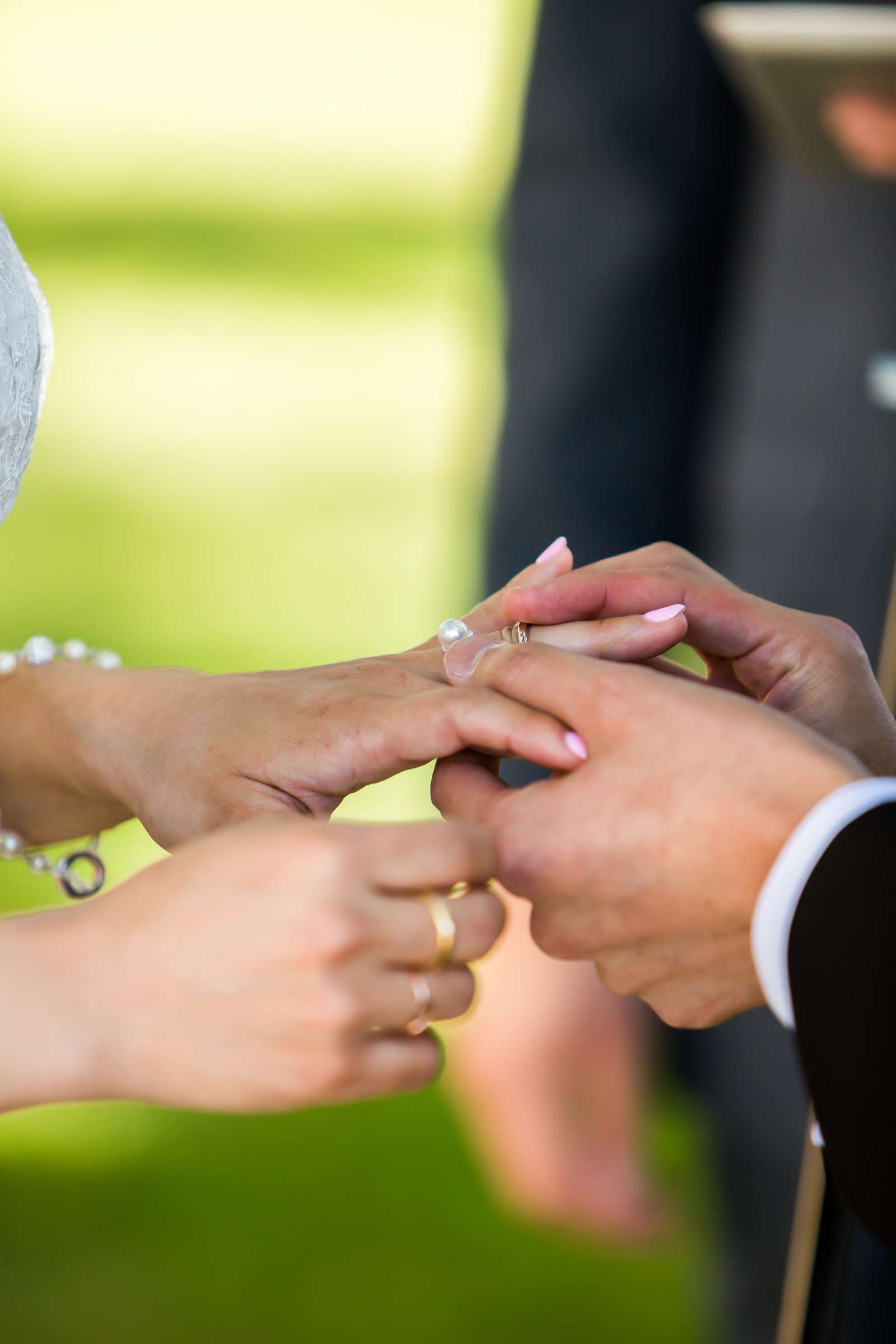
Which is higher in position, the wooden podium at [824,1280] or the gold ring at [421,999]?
the gold ring at [421,999]

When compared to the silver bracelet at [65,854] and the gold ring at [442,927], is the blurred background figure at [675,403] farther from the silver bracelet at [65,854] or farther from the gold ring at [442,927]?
the gold ring at [442,927]

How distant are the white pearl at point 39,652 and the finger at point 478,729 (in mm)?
318

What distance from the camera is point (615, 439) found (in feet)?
5.99

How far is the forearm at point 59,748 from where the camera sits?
0.80 metres

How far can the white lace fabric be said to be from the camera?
1.93 feet

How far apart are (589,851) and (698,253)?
4.62 ft

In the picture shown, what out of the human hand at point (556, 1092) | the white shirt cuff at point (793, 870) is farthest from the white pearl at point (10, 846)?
the human hand at point (556, 1092)

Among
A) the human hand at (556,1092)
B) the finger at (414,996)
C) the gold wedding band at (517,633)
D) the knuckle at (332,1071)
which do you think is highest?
the gold wedding band at (517,633)

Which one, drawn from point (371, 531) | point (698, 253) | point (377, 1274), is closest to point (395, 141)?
point (371, 531)

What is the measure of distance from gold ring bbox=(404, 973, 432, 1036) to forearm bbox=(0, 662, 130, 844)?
336 mm

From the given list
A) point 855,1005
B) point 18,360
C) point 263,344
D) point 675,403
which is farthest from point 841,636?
point 263,344

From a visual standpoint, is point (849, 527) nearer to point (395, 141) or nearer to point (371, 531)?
point (371, 531)

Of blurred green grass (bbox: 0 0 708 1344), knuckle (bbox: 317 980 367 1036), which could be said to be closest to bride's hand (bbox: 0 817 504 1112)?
knuckle (bbox: 317 980 367 1036)

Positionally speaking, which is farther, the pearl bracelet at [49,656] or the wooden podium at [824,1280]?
the pearl bracelet at [49,656]
